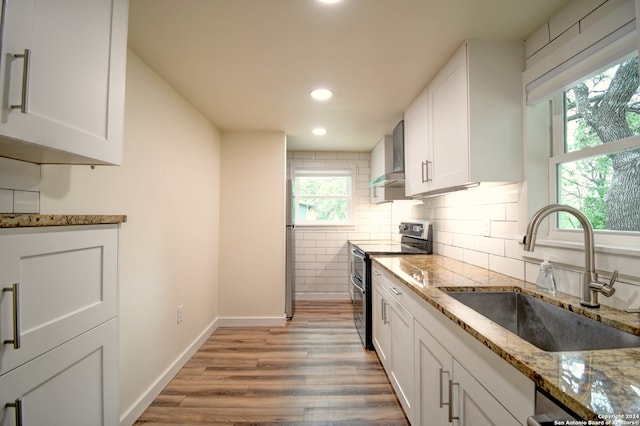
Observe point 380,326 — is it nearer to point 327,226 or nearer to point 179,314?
point 179,314

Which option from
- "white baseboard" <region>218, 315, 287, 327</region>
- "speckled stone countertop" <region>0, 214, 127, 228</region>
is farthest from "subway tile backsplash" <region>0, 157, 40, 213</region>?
"white baseboard" <region>218, 315, 287, 327</region>

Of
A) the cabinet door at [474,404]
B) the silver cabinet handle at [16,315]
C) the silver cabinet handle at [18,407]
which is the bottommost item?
the cabinet door at [474,404]

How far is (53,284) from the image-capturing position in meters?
0.84

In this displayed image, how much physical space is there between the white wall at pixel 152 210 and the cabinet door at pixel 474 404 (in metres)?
1.76

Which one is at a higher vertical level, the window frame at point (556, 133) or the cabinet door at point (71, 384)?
the window frame at point (556, 133)

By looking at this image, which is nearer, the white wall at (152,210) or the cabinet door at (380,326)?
the white wall at (152,210)

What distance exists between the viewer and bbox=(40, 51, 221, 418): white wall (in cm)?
151

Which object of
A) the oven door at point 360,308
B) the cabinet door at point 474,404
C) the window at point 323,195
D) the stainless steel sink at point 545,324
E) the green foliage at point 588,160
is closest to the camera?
the cabinet door at point 474,404

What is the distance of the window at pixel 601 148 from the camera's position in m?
1.15

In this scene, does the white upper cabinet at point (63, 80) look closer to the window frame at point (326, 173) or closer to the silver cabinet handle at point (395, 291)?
the silver cabinet handle at point (395, 291)

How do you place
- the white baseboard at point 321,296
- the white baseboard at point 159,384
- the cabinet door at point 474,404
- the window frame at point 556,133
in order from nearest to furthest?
the cabinet door at point 474,404 < the window frame at point 556,133 < the white baseboard at point 159,384 < the white baseboard at point 321,296

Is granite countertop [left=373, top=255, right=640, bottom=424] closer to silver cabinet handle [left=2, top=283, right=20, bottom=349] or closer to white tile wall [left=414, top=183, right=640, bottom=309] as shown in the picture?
white tile wall [left=414, top=183, right=640, bottom=309]

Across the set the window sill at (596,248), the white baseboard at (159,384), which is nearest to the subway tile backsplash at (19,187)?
the white baseboard at (159,384)

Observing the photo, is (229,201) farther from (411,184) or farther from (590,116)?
(590,116)
